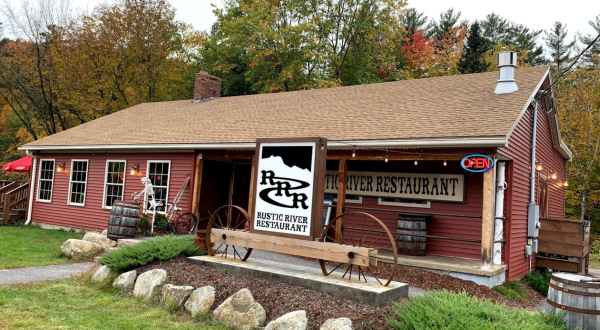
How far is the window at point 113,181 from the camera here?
13617mm

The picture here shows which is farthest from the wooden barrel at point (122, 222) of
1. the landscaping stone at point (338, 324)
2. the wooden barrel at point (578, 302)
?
the wooden barrel at point (578, 302)

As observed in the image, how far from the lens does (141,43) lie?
78.6ft

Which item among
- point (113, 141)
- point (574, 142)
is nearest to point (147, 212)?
point (113, 141)

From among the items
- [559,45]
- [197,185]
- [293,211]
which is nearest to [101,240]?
[197,185]

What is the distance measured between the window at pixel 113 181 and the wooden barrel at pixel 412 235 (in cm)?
871

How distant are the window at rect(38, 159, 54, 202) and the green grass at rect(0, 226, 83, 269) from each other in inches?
81.5

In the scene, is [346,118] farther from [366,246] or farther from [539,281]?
[539,281]

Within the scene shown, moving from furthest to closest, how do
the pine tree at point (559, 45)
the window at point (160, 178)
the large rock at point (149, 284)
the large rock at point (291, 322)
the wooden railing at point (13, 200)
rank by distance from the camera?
1. the pine tree at point (559, 45)
2. the wooden railing at point (13, 200)
3. the window at point (160, 178)
4. the large rock at point (149, 284)
5. the large rock at point (291, 322)

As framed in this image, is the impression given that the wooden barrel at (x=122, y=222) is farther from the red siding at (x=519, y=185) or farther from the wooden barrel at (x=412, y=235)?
the red siding at (x=519, y=185)

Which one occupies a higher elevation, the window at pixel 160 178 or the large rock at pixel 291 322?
the window at pixel 160 178

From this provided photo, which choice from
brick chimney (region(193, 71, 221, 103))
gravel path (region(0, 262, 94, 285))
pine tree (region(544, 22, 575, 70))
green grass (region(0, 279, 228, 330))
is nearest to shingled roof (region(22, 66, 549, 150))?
brick chimney (region(193, 71, 221, 103))

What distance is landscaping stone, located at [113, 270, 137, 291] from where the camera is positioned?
633 centimetres

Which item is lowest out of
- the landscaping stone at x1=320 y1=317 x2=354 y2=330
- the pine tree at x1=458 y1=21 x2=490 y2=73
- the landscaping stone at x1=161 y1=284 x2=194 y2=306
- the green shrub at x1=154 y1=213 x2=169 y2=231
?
the landscaping stone at x1=161 y1=284 x2=194 y2=306

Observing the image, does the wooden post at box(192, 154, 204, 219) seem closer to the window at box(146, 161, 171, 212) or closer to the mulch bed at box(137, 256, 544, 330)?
the window at box(146, 161, 171, 212)
